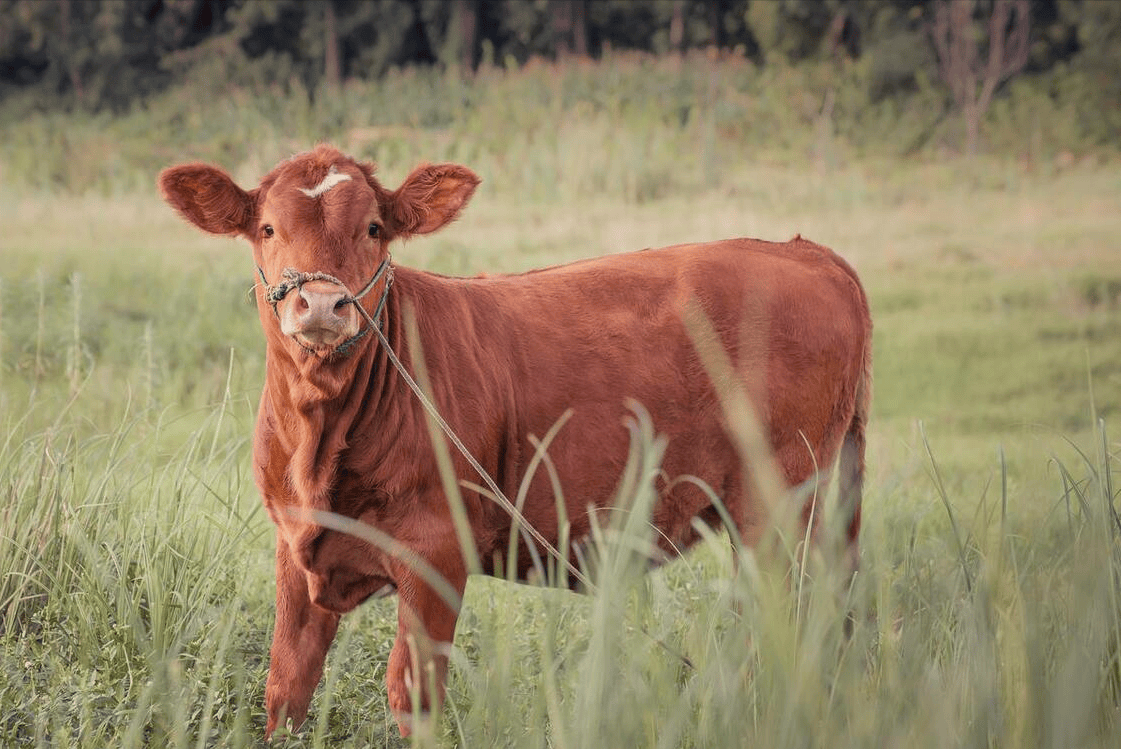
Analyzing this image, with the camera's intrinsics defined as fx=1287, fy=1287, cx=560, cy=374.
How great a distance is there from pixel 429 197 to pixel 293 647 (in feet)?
4.88

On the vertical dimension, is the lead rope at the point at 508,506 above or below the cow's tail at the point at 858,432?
above

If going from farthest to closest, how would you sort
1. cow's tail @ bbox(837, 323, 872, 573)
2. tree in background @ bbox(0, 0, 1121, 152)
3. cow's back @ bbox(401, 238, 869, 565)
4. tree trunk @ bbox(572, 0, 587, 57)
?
1. tree trunk @ bbox(572, 0, 587, 57)
2. tree in background @ bbox(0, 0, 1121, 152)
3. cow's tail @ bbox(837, 323, 872, 573)
4. cow's back @ bbox(401, 238, 869, 565)

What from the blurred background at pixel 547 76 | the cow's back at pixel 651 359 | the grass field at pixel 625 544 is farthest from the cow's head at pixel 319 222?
the blurred background at pixel 547 76

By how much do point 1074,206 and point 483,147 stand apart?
737 centimetres

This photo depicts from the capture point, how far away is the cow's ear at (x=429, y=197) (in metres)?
4.02

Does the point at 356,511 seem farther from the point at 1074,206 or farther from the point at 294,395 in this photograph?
the point at 1074,206

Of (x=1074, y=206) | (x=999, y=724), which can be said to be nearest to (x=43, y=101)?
(x=1074, y=206)

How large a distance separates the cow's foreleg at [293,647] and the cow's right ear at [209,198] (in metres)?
1.01

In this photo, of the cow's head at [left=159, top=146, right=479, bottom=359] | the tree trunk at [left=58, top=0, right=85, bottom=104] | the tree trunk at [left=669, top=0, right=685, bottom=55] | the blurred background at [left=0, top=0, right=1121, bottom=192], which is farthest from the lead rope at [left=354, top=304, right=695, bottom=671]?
the tree trunk at [left=669, top=0, right=685, bottom=55]

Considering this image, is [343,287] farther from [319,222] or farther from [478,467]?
[478,467]

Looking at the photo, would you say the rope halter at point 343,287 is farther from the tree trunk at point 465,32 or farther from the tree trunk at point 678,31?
the tree trunk at point 678,31

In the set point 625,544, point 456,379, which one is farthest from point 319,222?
point 625,544

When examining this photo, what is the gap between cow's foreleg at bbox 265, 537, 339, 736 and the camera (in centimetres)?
401

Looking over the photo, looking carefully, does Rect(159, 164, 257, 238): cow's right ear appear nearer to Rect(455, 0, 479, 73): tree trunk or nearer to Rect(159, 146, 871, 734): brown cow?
Rect(159, 146, 871, 734): brown cow
